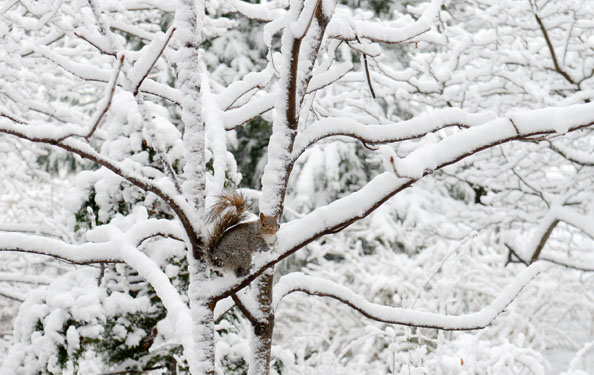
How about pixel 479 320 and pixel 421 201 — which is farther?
pixel 421 201

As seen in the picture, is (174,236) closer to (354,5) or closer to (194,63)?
(194,63)

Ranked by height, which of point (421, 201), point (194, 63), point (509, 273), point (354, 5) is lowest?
point (194, 63)

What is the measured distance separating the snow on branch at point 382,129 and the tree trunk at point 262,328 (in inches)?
11.1

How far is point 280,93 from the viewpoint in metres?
1.06

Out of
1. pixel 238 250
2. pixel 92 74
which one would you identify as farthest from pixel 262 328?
pixel 92 74

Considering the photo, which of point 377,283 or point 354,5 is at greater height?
point 354,5

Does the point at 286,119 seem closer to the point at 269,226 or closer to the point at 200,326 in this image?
the point at 269,226

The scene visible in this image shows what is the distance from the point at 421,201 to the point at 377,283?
Result: 183cm

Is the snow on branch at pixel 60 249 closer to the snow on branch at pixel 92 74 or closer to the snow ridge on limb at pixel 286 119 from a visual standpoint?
the snow ridge on limb at pixel 286 119

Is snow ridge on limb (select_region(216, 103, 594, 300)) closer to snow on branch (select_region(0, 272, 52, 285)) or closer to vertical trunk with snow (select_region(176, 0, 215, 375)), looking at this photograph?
vertical trunk with snow (select_region(176, 0, 215, 375))

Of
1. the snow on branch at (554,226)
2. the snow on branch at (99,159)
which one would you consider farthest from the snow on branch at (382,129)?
the snow on branch at (554,226)

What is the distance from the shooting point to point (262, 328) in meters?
1.18

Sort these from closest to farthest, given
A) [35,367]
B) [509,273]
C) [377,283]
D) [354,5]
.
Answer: [35,367]
[377,283]
[509,273]
[354,5]

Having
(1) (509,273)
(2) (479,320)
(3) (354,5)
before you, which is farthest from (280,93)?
(3) (354,5)
